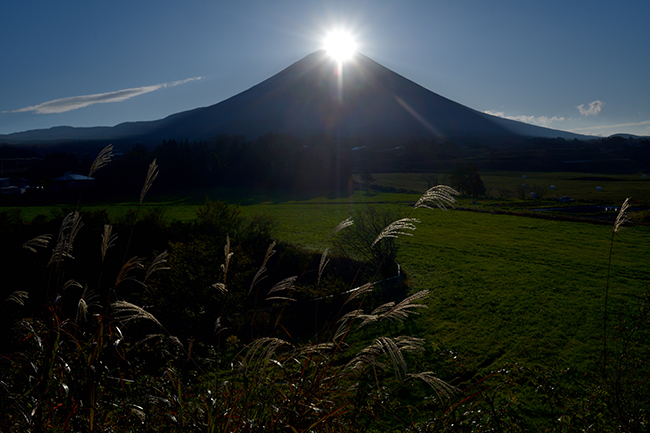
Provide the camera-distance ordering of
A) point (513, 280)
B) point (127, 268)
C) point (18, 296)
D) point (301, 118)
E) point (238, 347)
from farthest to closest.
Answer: point (301, 118) < point (513, 280) < point (238, 347) < point (18, 296) < point (127, 268)

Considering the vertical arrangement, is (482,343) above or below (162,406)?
below

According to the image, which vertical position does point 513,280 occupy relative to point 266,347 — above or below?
below

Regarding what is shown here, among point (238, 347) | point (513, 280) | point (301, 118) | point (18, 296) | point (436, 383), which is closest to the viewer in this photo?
point (436, 383)

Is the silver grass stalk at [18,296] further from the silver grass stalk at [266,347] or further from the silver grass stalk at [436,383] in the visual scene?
the silver grass stalk at [436,383]

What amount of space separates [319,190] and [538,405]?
5197cm

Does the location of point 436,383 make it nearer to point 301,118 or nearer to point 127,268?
point 127,268

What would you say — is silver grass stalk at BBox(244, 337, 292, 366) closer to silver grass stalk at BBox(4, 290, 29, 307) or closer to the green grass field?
the green grass field

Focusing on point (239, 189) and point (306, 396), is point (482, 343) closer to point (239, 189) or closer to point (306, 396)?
point (306, 396)

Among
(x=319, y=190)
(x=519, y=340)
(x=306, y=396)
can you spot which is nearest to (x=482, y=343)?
(x=519, y=340)

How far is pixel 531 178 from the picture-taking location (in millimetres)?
82812

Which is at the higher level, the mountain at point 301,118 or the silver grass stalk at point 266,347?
the mountain at point 301,118

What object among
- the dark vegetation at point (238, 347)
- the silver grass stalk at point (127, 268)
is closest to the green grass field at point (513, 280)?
the dark vegetation at point (238, 347)

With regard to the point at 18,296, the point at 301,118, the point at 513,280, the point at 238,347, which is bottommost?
the point at 513,280

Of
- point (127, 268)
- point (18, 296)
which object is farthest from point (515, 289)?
point (18, 296)
